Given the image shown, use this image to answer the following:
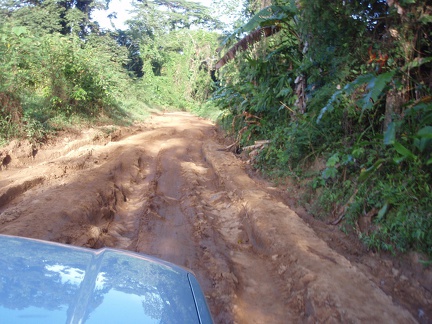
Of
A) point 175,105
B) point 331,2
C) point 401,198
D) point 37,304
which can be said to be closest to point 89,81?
point 331,2

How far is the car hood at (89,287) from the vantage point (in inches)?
70.7

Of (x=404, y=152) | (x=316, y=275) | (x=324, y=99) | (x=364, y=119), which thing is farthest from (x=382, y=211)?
(x=324, y=99)

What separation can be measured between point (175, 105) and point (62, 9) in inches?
557

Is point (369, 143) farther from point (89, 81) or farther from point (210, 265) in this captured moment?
point (89, 81)

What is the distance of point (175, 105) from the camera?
125 ft

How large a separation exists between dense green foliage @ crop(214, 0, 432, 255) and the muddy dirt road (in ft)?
2.56

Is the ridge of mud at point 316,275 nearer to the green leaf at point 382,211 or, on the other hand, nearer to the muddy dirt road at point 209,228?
the muddy dirt road at point 209,228

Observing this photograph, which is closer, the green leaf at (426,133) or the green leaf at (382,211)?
the green leaf at (426,133)

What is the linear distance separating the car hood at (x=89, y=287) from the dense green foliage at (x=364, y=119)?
3.74 meters

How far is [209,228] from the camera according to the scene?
21.1ft

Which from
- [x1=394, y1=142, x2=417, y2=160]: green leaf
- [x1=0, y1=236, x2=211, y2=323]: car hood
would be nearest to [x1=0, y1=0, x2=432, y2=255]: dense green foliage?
[x1=394, y1=142, x2=417, y2=160]: green leaf

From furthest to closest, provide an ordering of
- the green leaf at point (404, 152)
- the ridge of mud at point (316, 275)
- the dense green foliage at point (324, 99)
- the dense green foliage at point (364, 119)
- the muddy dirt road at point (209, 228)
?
the dense green foliage at point (324, 99) < the dense green foliage at point (364, 119) < the green leaf at point (404, 152) < the muddy dirt road at point (209, 228) < the ridge of mud at point (316, 275)

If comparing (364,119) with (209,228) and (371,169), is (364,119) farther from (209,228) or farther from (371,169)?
(209,228)

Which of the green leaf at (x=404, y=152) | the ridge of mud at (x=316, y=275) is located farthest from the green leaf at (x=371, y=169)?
the ridge of mud at (x=316, y=275)
